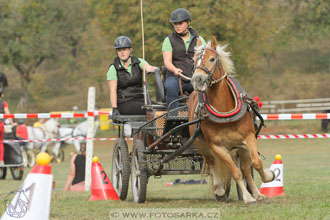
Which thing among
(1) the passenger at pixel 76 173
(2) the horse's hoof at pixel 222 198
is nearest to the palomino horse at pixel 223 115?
(2) the horse's hoof at pixel 222 198

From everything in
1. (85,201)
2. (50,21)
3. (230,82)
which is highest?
(50,21)

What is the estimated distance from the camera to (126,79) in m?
10.2

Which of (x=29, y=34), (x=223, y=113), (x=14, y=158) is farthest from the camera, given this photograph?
(x=29, y=34)

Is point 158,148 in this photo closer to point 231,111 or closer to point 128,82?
point 128,82

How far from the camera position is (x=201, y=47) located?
8.05 meters

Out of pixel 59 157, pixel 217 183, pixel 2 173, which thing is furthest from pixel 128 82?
pixel 59 157

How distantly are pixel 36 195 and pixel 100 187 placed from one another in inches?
191

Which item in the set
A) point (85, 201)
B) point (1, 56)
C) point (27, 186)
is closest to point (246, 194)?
point (85, 201)

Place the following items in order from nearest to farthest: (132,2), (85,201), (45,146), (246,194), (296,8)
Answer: (246,194)
(85,201)
(45,146)
(132,2)
(296,8)

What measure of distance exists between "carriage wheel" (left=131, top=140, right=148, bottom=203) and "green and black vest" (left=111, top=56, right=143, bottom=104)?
3.14 feet

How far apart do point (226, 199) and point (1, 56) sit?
163 ft

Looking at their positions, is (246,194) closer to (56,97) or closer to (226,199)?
(226,199)

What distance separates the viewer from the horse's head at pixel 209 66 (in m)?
7.58

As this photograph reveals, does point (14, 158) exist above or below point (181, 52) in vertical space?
below
